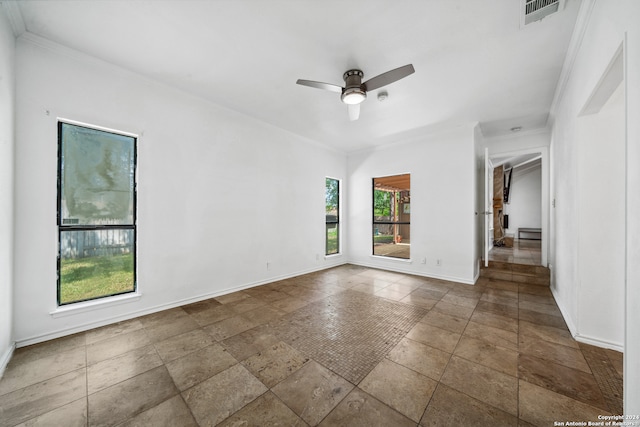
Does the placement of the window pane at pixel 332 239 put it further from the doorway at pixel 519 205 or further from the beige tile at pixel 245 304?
the doorway at pixel 519 205

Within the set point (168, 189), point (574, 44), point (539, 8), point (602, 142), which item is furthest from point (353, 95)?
point (168, 189)

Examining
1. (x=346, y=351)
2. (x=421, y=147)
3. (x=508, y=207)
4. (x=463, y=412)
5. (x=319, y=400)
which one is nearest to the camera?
(x=463, y=412)

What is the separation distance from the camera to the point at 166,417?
1.46 metres

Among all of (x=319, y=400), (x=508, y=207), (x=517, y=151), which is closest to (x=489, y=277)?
(x=517, y=151)

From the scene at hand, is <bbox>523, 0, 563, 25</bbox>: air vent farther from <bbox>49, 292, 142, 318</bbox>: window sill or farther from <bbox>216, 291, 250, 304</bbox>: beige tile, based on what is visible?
<bbox>49, 292, 142, 318</bbox>: window sill

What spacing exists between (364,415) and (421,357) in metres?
0.86

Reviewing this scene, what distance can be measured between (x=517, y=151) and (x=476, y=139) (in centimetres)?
117

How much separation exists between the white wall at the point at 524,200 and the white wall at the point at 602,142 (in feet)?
24.2

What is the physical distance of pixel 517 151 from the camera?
15.6 feet

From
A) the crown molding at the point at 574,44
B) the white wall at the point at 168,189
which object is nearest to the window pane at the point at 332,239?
the white wall at the point at 168,189

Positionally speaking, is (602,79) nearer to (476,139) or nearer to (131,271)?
(476,139)

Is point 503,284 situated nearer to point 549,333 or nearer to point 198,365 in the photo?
point 549,333

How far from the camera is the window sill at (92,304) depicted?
7.80ft

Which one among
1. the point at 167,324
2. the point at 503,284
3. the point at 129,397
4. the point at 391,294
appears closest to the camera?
the point at 129,397
